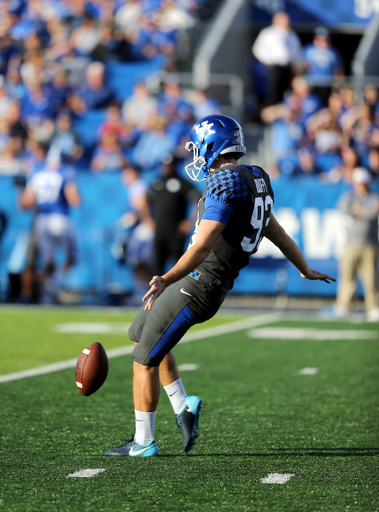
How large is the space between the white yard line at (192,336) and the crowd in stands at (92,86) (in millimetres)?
3419

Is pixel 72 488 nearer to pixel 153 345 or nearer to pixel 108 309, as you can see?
pixel 153 345

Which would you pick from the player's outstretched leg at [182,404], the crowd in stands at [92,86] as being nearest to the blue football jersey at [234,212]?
the player's outstretched leg at [182,404]

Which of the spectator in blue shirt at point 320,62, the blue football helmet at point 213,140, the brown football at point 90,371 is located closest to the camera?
the blue football helmet at point 213,140

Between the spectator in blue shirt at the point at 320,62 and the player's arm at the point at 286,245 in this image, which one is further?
the spectator in blue shirt at the point at 320,62

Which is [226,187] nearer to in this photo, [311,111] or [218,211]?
[218,211]

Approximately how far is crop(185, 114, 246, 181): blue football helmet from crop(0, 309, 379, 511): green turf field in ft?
4.64

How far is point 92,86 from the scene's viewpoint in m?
16.2

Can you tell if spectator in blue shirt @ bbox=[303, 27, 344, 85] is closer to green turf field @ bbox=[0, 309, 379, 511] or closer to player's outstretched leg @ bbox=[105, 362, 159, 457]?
green turf field @ bbox=[0, 309, 379, 511]

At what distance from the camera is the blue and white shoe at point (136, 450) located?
4.05 m

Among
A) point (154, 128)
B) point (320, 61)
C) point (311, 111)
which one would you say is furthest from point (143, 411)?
point (320, 61)

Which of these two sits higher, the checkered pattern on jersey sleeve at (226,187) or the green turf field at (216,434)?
the checkered pattern on jersey sleeve at (226,187)

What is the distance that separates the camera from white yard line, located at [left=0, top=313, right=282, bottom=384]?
6.56 meters

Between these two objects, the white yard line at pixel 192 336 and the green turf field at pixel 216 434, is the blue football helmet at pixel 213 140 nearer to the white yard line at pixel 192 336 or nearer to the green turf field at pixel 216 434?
the green turf field at pixel 216 434

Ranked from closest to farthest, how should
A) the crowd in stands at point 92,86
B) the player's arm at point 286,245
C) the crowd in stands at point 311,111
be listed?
1. the player's arm at point 286,245
2. the crowd in stands at point 311,111
3. the crowd in stands at point 92,86
